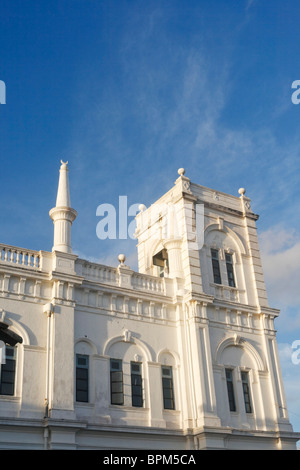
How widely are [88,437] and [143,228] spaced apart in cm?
1271

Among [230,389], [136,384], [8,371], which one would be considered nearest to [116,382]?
[136,384]

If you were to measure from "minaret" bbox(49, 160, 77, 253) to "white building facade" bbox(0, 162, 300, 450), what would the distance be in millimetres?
56

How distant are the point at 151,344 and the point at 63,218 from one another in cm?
650

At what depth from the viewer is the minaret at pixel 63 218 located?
22.7m

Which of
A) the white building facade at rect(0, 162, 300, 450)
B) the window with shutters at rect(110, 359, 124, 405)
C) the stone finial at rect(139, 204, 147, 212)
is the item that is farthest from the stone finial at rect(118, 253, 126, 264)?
the stone finial at rect(139, 204, 147, 212)

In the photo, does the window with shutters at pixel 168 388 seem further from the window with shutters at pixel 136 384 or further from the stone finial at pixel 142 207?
the stone finial at pixel 142 207

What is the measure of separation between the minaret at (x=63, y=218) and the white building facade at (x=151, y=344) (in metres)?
0.06

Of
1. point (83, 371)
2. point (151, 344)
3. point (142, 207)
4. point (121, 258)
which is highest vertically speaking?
point (142, 207)

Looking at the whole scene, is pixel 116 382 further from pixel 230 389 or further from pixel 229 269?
pixel 229 269

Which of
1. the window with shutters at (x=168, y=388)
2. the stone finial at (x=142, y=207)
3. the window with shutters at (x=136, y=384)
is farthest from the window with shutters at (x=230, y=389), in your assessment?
the stone finial at (x=142, y=207)

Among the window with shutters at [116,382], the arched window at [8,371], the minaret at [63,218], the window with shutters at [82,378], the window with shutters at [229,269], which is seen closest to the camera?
the arched window at [8,371]

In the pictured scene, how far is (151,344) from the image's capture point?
23078 mm

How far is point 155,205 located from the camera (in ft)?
95.4
